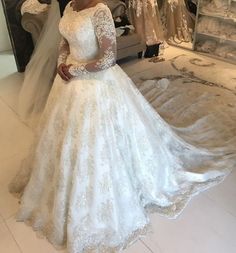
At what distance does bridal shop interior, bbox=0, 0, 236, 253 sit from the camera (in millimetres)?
1717

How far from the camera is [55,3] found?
2.75m

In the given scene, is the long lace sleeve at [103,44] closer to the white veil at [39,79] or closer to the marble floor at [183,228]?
the marble floor at [183,228]

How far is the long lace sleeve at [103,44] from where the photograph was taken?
1382 mm

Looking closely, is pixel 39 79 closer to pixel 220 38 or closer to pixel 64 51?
pixel 64 51

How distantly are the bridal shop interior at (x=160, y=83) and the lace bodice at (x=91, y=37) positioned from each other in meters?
0.06

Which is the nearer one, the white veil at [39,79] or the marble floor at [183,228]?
the marble floor at [183,228]

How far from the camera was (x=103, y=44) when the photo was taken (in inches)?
55.4

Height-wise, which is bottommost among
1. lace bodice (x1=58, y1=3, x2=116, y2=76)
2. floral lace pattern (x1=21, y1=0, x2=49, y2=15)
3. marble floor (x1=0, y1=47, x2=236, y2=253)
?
marble floor (x1=0, y1=47, x2=236, y2=253)

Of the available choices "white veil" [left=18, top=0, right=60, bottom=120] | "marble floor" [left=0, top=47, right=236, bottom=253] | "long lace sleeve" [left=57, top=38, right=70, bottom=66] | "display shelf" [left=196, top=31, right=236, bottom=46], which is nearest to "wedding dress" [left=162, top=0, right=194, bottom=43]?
"display shelf" [left=196, top=31, right=236, bottom=46]

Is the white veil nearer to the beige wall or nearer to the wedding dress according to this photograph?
the beige wall

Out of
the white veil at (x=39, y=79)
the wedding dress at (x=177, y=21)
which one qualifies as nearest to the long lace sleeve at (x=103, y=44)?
the white veil at (x=39, y=79)

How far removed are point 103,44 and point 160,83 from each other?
79.7 inches
